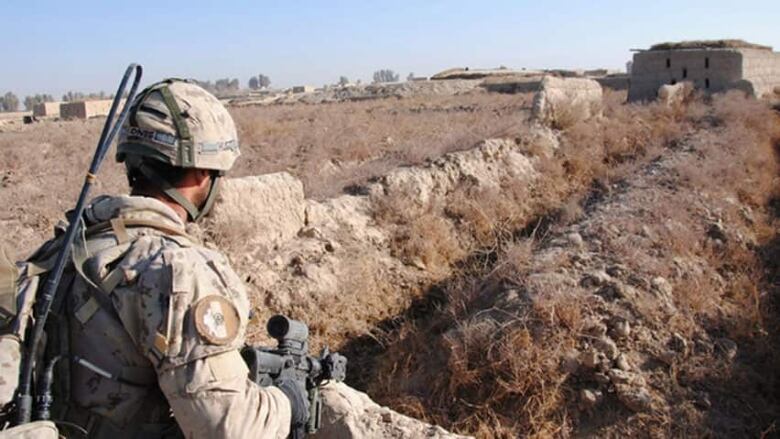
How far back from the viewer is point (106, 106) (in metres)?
32.7

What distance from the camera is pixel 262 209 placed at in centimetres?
620

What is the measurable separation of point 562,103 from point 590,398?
30.9ft

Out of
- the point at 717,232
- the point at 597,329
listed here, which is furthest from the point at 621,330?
the point at 717,232

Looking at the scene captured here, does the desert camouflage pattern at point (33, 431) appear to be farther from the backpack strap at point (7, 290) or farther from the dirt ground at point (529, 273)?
the dirt ground at point (529, 273)

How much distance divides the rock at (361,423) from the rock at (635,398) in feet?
4.55

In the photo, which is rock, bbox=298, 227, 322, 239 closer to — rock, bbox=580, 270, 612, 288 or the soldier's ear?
rock, bbox=580, 270, 612, 288

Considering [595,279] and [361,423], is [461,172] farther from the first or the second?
[361,423]

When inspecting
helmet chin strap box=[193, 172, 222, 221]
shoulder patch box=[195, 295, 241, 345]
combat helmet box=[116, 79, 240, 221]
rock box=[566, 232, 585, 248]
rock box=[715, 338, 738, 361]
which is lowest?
rock box=[715, 338, 738, 361]

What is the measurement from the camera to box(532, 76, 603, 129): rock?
12.4 metres

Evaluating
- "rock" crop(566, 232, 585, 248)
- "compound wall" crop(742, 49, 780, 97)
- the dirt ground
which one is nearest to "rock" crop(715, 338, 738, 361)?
the dirt ground

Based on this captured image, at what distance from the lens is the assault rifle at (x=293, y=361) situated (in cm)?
181

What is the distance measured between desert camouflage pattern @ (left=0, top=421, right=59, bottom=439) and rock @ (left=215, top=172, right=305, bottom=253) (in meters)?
4.38

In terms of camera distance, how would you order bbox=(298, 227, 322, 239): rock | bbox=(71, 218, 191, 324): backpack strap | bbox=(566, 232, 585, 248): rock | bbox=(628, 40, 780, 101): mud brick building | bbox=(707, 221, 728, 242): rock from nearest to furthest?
bbox=(71, 218, 191, 324): backpack strap < bbox=(566, 232, 585, 248): rock < bbox=(298, 227, 322, 239): rock < bbox=(707, 221, 728, 242): rock < bbox=(628, 40, 780, 101): mud brick building

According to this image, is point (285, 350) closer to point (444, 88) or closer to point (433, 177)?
point (433, 177)
